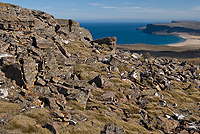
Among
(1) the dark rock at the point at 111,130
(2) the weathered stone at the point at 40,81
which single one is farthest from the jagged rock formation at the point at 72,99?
(2) the weathered stone at the point at 40,81

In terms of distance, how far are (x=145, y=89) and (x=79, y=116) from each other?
17661 mm

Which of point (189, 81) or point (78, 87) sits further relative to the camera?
point (189, 81)

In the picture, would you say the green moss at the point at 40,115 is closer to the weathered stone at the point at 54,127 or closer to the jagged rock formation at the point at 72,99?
the jagged rock formation at the point at 72,99

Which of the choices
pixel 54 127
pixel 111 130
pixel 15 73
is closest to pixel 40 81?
pixel 15 73

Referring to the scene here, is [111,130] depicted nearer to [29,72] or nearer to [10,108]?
[10,108]

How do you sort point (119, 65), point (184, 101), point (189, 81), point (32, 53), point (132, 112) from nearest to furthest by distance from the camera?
1. point (132, 112)
2. point (32, 53)
3. point (184, 101)
4. point (119, 65)
5. point (189, 81)

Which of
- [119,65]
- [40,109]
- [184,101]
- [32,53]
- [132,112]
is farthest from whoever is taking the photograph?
[119,65]

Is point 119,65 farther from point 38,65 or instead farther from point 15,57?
point 15,57

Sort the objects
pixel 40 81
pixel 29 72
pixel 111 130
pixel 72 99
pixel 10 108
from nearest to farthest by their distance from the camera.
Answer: pixel 10 108 < pixel 111 130 < pixel 72 99 < pixel 29 72 < pixel 40 81

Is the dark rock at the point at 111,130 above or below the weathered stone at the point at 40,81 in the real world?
below

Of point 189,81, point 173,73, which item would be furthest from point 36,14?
point 189,81

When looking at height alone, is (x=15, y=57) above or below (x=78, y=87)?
above

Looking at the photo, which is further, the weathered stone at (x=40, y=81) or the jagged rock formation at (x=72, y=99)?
the weathered stone at (x=40, y=81)

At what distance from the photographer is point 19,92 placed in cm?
1557
